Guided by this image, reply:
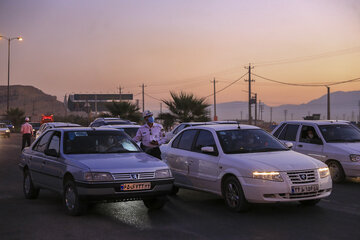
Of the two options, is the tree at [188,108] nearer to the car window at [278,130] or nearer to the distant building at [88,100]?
the car window at [278,130]

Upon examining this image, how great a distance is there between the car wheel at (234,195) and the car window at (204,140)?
102 cm

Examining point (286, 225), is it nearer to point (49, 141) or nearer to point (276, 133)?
point (49, 141)

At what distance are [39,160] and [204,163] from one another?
10.4ft

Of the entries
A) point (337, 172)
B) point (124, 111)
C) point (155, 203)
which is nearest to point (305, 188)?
point (155, 203)

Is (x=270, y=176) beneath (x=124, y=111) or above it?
beneath

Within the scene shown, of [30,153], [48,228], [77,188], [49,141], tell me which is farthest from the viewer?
[30,153]

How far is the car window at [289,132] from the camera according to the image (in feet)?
→ 46.1

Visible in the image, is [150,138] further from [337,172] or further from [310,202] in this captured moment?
[337,172]

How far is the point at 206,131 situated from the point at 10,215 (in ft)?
12.8

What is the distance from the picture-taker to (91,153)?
891cm

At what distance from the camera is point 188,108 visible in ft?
118

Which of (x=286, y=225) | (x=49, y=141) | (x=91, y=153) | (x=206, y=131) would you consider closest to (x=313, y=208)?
(x=286, y=225)

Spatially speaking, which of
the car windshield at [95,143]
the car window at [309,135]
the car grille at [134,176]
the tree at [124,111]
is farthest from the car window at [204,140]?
the tree at [124,111]

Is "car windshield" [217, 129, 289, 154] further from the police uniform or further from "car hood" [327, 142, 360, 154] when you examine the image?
"car hood" [327, 142, 360, 154]
